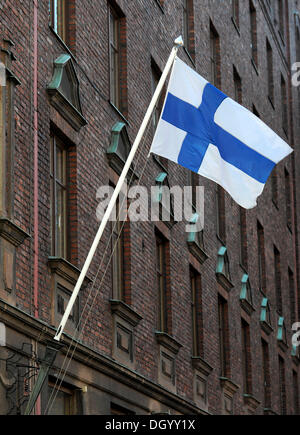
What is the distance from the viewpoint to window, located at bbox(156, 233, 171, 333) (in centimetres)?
2242

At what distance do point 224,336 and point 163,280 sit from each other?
5997mm

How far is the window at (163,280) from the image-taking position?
22422 millimetres

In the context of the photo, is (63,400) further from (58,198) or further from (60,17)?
(60,17)

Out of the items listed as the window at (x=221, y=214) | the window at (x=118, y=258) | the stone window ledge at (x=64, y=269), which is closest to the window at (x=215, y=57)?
the window at (x=221, y=214)

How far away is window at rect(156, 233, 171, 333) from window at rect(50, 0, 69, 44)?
5570 millimetres

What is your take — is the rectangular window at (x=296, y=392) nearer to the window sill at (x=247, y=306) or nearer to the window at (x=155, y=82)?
the window sill at (x=247, y=306)

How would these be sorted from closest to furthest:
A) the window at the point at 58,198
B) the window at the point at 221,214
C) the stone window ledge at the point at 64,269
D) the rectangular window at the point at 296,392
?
1. the stone window ledge at the point at 64,269
2. the window at the point at 58,198
3. the window at the point at 221,214
4. the rectangular window at the point at 296,392

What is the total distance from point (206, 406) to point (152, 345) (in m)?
4.67

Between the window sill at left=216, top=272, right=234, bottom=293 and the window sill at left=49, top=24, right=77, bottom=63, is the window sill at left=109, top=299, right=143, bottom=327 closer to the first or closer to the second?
the window sill at left=49, top=24, right=77, bottom=63

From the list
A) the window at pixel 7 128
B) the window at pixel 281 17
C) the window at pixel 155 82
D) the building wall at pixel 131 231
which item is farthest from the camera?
the window at pixel 281 17

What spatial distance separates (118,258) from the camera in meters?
19.6

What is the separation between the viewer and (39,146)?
51.9 ft

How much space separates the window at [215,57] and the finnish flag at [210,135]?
1449 cm

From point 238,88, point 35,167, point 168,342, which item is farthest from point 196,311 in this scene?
point 35,167
